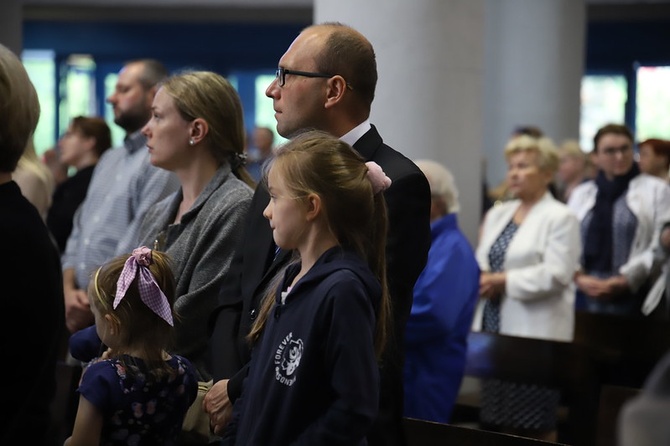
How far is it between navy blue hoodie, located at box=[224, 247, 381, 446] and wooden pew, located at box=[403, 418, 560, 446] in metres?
0.73

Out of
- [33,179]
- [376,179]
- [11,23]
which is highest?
[11,23]

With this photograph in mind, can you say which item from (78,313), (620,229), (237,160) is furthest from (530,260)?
(237,160)

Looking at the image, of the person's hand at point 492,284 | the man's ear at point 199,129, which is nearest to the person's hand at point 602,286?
the person's hand at point 492,284

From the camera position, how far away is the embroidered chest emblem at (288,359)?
227cm

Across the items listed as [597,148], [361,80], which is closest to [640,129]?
[597,148]

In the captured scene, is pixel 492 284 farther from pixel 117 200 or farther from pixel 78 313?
pixel 78 313

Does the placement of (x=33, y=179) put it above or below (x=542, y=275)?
above

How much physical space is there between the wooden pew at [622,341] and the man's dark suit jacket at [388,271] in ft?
7.08

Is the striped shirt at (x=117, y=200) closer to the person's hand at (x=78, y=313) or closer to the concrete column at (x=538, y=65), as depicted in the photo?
the person's hand at (x=78, y=313)

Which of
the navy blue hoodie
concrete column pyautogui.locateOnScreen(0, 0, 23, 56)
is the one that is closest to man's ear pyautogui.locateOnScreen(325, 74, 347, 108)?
the navy blue hoodie

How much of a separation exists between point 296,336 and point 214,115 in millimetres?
1420

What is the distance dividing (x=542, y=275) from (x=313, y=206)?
3.36 m

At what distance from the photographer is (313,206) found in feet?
7.86

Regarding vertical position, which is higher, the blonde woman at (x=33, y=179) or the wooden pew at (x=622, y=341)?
the blonde woman at (x=33, y=179)
